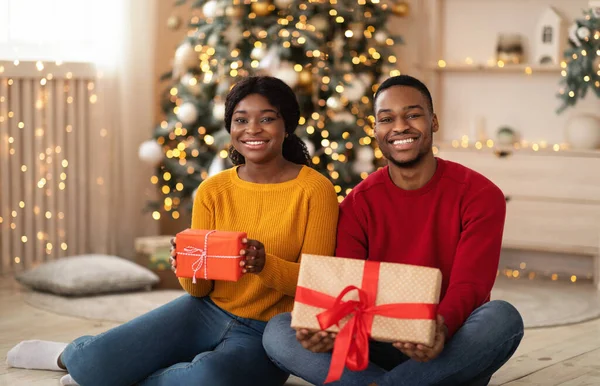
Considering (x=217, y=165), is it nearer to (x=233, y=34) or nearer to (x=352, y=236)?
(x=233, y=34)

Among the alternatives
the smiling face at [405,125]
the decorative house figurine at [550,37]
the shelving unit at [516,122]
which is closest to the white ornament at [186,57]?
the shelving unit at [516,122]

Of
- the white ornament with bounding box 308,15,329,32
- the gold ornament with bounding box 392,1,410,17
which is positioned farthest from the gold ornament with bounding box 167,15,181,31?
the gold ornament with bounding box 392,1,410,17

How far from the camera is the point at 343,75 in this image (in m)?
4.73

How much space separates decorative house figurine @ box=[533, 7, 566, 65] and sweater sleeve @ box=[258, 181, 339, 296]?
2.72 metres

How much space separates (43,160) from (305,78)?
1.31 m

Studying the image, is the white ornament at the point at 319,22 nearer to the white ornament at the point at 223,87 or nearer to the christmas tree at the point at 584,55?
the white ornament at the point at 223,87

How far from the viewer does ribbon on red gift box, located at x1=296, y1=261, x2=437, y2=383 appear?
2088 millimetres

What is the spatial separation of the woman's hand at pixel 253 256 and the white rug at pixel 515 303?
1.46 meters

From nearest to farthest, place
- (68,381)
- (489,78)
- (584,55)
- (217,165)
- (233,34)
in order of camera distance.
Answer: (68,381) → (584,55) → (217,165) → (233,34) → (489,78)

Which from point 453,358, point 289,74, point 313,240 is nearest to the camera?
point 453,358

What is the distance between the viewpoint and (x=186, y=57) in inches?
192

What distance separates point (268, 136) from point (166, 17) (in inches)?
117

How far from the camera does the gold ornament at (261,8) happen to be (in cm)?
469

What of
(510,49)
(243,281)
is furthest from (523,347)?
(510,49)
